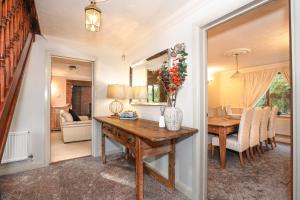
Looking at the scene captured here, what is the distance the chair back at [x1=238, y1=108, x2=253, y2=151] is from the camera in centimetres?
257

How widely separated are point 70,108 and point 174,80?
5.87 meters

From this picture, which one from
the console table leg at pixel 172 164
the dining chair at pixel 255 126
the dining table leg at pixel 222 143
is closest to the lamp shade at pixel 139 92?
the console table leg at pixel 172 164

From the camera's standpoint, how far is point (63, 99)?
6.46m

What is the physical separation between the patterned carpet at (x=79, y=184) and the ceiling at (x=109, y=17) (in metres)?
2.26

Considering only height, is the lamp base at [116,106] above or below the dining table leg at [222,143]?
above

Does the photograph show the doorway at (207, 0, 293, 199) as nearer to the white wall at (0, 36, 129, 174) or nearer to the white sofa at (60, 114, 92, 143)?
the white wall at (0, 36, 129, 174)

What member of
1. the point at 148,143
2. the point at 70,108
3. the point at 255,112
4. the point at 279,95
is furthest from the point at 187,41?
the point at 70,108

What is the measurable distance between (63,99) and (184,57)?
613 cm

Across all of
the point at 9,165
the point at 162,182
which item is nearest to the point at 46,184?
the point at 9,165

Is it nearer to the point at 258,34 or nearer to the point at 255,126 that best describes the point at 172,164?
the point at 255,126

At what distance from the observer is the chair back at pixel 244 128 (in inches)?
101

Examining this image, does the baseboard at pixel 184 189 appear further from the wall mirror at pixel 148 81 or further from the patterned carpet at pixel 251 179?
the wall mirror at pixel 148 81

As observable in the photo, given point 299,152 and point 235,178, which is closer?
point 299,152

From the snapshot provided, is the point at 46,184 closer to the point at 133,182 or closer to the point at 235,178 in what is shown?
the point at 133,182
